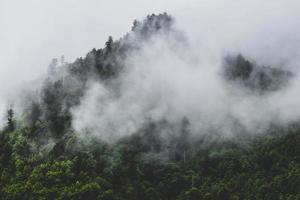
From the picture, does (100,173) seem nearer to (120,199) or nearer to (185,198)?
(120,199)

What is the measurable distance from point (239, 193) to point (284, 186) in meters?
15.6

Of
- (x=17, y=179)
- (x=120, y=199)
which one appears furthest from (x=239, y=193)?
(x=17, y=179)

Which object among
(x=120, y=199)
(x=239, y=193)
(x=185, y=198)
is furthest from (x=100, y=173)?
(x=239, y=193)

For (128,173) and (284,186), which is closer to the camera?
(284,186)

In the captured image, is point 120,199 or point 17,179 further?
point 17,179

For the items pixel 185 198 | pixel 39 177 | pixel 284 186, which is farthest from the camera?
pixel 39 177

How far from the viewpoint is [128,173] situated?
198 m

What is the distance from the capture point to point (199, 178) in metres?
194

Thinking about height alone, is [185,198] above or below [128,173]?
below

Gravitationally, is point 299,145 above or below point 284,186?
above

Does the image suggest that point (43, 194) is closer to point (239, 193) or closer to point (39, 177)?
point (39, 177)

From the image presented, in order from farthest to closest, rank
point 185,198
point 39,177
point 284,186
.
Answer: point 39,177 < point 185,198 < point 284,186

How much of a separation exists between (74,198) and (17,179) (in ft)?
105

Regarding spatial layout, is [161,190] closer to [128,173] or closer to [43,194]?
[128,173]
